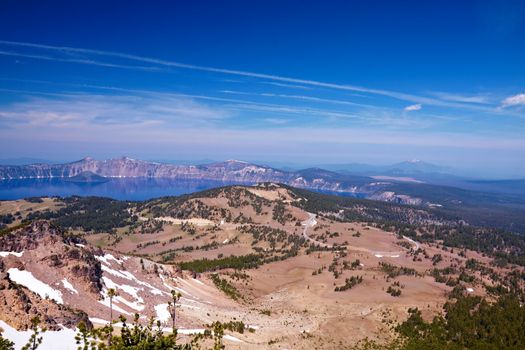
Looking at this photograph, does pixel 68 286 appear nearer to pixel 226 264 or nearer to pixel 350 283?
pixel 350 283

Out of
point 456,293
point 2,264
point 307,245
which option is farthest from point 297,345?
point 307,245

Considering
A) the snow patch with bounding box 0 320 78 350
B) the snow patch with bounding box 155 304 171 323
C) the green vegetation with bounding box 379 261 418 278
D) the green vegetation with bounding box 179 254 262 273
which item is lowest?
the green vegetation with bounding box 179 254 262 273

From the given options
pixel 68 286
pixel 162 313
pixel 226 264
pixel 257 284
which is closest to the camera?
pixel 68 286

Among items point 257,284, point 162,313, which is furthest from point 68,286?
point 257,284

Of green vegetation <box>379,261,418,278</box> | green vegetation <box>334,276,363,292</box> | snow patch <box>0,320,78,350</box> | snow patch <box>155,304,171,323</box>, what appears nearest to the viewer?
snow patch <box>0,320,78,350</box>

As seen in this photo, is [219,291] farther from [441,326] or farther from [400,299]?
[441,326]

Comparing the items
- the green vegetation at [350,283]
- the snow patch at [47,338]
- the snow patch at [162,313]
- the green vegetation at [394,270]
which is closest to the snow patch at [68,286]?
the snow patch at [162,313]

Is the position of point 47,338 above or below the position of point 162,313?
above

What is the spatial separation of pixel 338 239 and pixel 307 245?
17.1m

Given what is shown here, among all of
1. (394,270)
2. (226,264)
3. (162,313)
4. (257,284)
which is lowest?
(226,264)

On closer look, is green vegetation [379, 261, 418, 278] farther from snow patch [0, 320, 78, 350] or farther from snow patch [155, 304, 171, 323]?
snow patch [0, 320, 78, 350]

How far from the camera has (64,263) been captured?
60.0 metres

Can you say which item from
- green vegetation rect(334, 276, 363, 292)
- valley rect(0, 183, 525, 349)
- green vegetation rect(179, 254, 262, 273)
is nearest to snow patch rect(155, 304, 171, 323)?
valley rect(0, 183, 525, 349)

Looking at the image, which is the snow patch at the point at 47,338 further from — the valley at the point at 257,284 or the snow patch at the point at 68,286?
the snow patch at the point at 68,286
